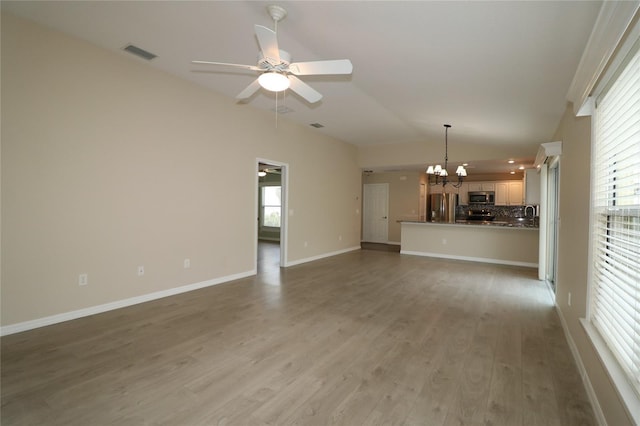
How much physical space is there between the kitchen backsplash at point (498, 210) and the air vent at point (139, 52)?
9.77 m

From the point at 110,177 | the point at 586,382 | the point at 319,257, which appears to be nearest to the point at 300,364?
the point at 586,382

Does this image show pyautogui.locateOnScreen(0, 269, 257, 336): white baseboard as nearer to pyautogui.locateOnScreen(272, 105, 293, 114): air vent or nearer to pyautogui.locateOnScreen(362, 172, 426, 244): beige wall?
pyautogui.locateOnScreen(272, 105, 293, 114): air vent

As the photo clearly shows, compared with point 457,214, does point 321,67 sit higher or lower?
higher

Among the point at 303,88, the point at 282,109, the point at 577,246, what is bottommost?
the point at 577,246

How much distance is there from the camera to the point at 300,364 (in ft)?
8.07

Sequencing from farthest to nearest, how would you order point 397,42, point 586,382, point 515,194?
1. point 515,194
2. point 397,42
3. point 586,382

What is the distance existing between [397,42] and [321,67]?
2.43 feet

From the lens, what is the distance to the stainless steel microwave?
983 cm

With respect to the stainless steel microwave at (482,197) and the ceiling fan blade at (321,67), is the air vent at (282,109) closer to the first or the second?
the ceiling fan blade at (321,67)

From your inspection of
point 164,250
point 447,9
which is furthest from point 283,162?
point 447,9

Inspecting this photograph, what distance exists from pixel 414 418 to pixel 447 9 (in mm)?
2674

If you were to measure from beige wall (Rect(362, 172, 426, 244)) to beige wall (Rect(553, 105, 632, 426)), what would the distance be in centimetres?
620

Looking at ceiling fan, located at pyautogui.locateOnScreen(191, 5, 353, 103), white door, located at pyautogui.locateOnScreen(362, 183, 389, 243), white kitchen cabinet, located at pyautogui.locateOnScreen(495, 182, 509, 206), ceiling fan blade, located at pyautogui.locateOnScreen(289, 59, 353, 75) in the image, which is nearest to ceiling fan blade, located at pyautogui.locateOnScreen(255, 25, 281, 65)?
ceiling fan, located at pyautogui.locateOnScreen(191, 5, 353, 103)

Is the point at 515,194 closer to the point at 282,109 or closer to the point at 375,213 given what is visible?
the point at 375,213
